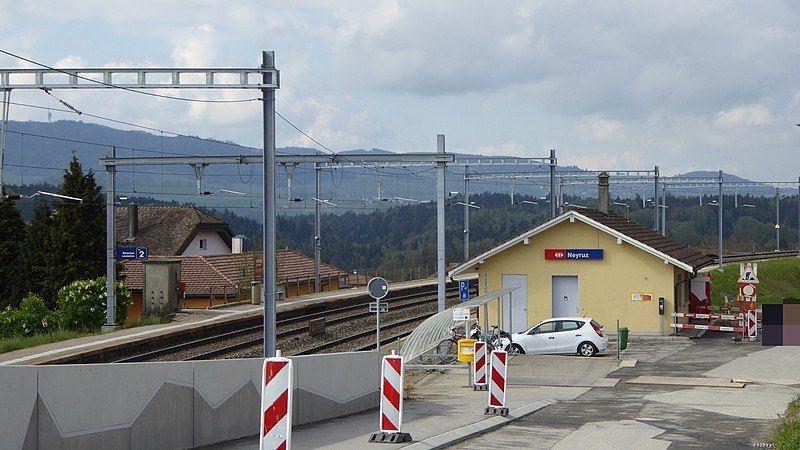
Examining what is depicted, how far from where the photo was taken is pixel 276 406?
10.8m

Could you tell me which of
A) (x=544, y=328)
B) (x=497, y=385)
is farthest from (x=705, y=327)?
(x=497, y=385)

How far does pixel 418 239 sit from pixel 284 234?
23602 millimetres

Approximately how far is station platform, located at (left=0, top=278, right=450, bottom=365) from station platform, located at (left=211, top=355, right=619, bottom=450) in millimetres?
11868

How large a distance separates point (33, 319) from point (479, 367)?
2490cm

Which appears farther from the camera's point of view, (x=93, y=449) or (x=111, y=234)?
(x=111, y=234)

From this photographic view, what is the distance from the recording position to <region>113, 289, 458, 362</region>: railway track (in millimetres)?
34531

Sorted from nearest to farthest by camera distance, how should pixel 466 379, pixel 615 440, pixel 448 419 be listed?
pixel 615 440, pixel 448 419, pixel 466 379

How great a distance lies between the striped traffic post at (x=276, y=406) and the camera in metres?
10.7

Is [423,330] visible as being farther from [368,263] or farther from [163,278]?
[368,263]

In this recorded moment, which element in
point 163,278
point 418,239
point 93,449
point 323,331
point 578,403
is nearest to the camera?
point 93,449

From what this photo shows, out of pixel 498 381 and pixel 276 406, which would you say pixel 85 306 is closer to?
pixel 498 381

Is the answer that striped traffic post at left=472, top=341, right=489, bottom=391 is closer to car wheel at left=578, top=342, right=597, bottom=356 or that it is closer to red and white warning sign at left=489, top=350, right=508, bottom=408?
red and white warning sign at left=489, top=350, right=508, bottom=408

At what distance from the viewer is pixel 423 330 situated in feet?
87.1

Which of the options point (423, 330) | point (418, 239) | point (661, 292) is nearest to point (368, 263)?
point (418, 239)
